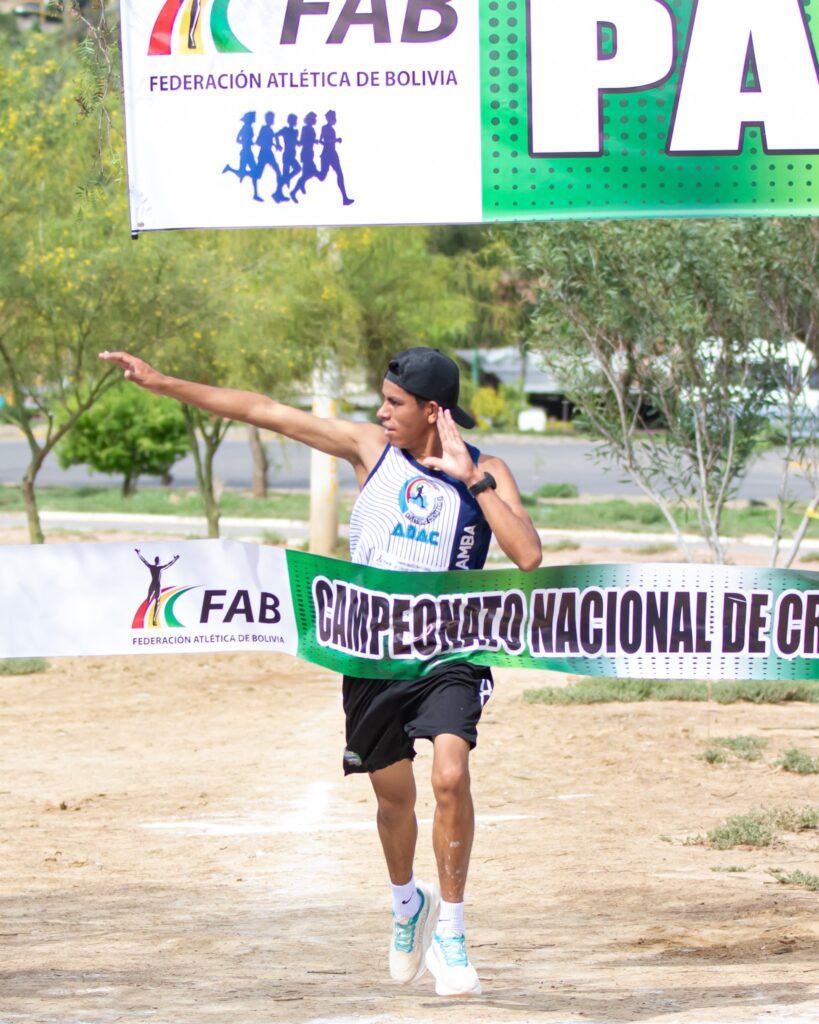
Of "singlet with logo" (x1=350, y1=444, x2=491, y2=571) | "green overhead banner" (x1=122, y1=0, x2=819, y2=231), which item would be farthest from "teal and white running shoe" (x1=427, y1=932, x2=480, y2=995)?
"green overhead banner" (x1=122, y1=0, x2=819, y2=231)

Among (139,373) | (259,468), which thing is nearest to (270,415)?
(139,373)

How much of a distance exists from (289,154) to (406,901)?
115 inches

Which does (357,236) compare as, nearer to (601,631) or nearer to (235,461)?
(601,631)

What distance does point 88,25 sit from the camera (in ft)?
22.0

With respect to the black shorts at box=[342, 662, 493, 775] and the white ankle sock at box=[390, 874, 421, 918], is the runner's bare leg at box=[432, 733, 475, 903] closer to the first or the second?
the black shorts at box=[342, 662, 493, 775]

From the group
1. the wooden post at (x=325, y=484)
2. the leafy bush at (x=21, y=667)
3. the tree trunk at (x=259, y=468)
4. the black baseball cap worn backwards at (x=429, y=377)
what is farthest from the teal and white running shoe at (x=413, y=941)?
the tree trunk at (x=259, y=468)

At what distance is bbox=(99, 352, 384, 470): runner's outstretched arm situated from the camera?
19.1 feet

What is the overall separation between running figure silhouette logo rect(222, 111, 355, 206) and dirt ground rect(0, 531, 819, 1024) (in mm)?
3085

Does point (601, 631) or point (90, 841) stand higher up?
point (601, 631)

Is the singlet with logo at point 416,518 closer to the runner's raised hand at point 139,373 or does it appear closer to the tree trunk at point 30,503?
the runner's raised hand at point 139,373

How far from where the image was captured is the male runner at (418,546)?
557 cm

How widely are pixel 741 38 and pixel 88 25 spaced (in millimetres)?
2685

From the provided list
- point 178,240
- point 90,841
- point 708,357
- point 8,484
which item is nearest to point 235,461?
point 8,484

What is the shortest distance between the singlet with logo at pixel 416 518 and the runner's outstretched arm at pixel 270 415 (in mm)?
128
